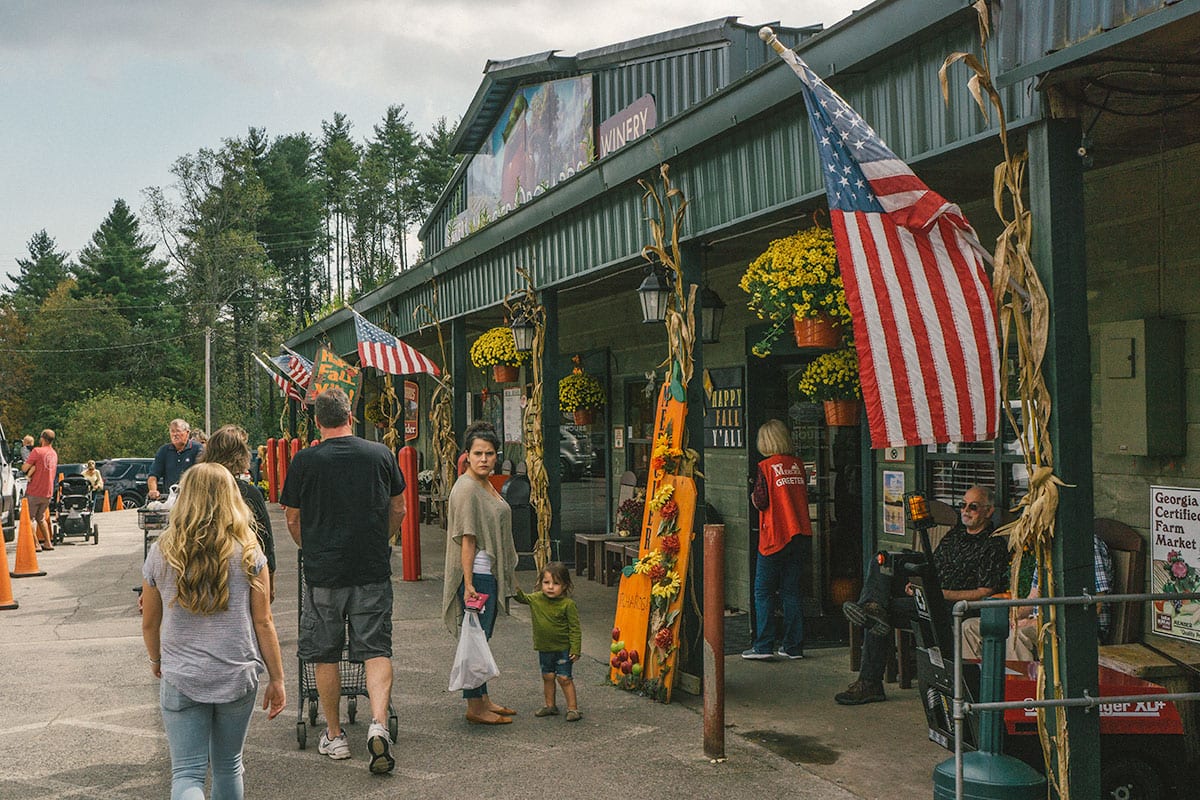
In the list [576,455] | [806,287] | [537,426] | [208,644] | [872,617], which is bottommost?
[872,617]

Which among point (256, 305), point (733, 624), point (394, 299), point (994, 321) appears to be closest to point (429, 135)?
point (256, 305)

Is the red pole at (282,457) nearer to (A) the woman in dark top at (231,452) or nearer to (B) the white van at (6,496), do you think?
(B) the white van at (6,496)

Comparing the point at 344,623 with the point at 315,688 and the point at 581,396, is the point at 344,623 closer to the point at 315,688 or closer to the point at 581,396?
the point at 315,688

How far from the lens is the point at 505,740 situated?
659cm

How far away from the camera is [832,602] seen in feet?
33.7

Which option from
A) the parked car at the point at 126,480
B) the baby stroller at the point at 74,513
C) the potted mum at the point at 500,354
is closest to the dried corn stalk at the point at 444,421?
the potted mum at the point at 500,354

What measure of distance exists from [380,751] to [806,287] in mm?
3514

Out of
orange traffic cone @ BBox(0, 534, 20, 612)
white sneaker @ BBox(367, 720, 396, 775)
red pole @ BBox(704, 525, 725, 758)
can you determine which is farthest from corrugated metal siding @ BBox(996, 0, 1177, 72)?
orange traffic cone @ BBox(0, 534, 20, 612)

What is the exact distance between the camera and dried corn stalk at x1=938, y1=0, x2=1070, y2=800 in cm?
449

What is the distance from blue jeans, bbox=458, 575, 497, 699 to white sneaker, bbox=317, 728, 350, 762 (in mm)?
835

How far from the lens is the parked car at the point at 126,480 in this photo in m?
33.6

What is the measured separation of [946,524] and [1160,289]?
2513 mm

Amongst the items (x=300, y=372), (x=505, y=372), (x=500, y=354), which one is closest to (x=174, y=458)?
(x=500, y=354)

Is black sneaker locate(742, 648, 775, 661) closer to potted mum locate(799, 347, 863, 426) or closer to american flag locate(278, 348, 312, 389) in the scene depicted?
potted mum locate(799, 347, 863, 426)
